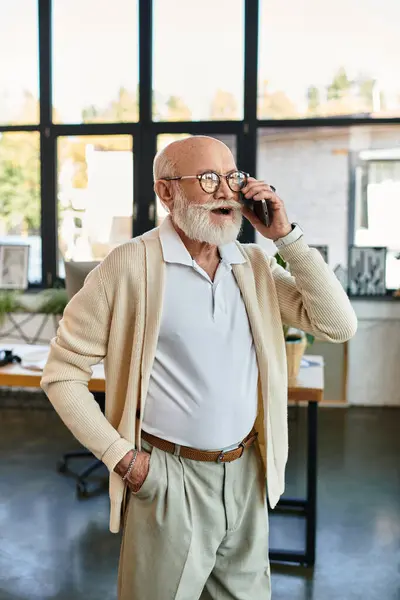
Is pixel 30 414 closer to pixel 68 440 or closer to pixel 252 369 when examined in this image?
pixel 68 440

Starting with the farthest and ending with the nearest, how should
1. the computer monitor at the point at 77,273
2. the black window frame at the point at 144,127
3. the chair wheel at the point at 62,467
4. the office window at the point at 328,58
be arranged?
the black window frame at the point at 144,127 < the office window at the point at 328,58 < the chair wheel at the point at 62,467 < the computer monitor at the point at 77,273

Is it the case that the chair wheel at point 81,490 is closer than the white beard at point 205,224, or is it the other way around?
the white beard at point 205,224

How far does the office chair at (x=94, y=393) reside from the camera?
336 centimetres

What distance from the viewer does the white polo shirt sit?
5.19 feet

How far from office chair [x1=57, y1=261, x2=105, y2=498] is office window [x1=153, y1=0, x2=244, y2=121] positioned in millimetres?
2648

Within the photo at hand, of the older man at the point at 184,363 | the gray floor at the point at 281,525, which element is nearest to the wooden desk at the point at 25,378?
the gray floor at the point at 281,525

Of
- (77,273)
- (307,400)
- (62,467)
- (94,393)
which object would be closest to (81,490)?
(62,467)

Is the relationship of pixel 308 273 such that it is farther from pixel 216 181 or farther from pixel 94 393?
pixel 94 393

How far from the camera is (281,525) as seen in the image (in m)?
3.28

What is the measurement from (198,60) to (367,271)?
2.29 m

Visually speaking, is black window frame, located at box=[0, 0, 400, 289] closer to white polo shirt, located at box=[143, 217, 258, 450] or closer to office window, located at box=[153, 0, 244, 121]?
office window, located at box=[153, 0, 244, 121]

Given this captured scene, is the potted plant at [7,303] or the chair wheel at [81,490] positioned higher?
the potted plant at [7,303]

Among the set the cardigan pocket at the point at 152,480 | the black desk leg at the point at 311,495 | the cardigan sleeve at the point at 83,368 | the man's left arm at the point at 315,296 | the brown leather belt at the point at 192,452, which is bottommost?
the black desk leg at the point at 311,495

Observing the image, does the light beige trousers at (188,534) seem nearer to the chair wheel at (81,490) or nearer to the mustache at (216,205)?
the mustache at (216,205)
